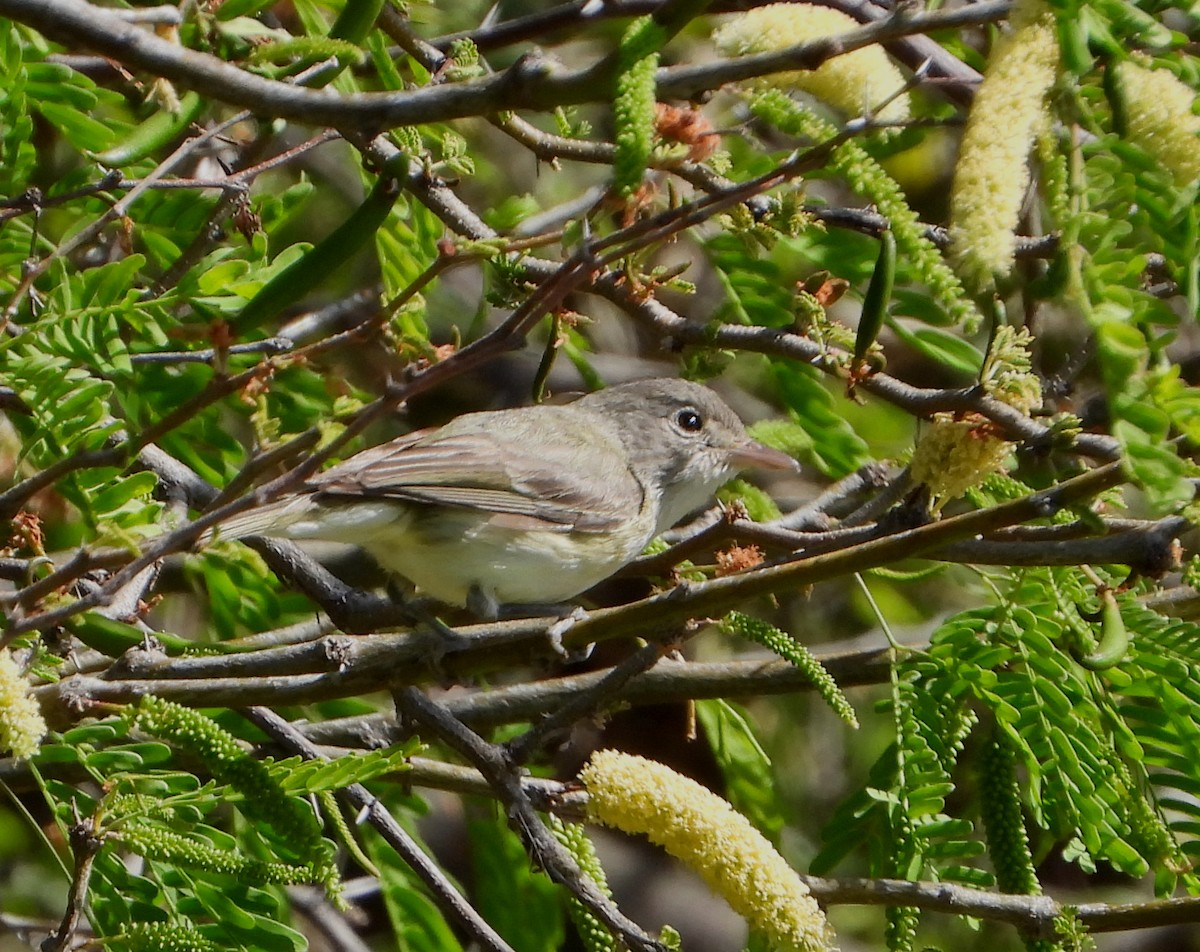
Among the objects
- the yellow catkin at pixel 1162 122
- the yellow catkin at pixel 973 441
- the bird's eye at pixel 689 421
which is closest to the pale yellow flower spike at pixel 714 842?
the yellow catkin at pixel 973 441

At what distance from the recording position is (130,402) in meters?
2.88

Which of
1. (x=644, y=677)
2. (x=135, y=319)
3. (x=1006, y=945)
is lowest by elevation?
(x=1006, y=945)

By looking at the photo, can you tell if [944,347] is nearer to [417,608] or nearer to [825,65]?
[825,65]

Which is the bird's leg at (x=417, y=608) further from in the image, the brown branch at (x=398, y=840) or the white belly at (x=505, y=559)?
the brown branch at (x=398, y=840)

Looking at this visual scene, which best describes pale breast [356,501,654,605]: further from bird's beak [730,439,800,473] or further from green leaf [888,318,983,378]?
green leaf [888,318,983,378]

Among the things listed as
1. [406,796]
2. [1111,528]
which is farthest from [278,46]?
[406,796]

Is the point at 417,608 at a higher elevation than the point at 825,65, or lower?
lower

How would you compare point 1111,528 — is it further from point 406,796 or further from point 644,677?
point 406,796

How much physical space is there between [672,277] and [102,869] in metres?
1.57

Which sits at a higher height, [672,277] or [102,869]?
[672,277]

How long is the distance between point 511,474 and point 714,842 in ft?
6.10

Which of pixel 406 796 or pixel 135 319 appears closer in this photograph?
pixel 135 319

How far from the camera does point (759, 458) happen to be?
3.97m

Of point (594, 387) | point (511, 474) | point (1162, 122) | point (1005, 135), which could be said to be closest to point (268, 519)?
point (511, 474)
